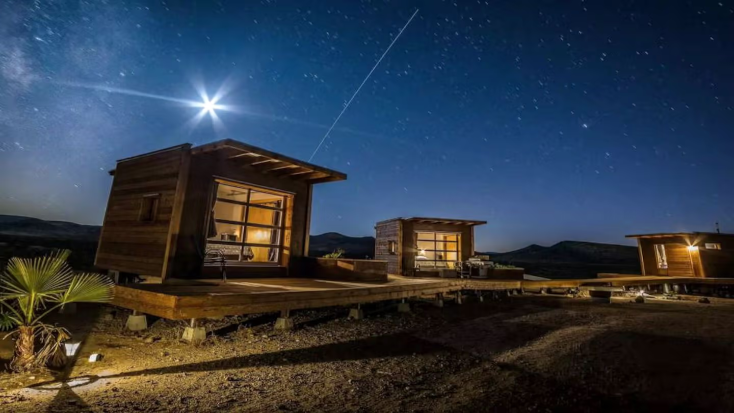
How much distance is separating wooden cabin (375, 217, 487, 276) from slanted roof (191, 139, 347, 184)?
8368 millimetres

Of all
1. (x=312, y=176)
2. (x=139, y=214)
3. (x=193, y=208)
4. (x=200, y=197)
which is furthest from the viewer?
(x=312, y=176)

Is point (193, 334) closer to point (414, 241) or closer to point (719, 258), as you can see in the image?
point (414, 241)

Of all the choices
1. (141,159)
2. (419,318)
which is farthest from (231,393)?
(141,159)

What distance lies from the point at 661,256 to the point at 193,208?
25999 millimetres

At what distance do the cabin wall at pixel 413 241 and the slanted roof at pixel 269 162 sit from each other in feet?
27.7

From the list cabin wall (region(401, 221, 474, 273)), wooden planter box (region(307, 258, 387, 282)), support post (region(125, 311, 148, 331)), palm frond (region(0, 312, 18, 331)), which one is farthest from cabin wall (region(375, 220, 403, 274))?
palm frond (region(0, 312, 18, 331))

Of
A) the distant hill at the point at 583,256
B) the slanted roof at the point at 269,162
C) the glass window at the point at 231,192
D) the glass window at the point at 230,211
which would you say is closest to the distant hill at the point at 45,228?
the glass window at the point at 230,211

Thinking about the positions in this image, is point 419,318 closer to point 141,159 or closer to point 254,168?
point 254,168

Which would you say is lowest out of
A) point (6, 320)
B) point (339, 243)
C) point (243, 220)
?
point (6, 320)

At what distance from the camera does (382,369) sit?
4355mm

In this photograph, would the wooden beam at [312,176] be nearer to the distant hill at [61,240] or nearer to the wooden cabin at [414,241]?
the wooden cabin at [414,241]

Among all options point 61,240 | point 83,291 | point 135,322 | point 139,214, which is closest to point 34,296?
point 83,291

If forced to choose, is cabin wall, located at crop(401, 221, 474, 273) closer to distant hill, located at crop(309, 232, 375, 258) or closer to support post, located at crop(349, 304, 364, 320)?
support post, located at crop(349, 304, 364, 320)

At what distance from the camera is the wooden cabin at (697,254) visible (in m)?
18.3
